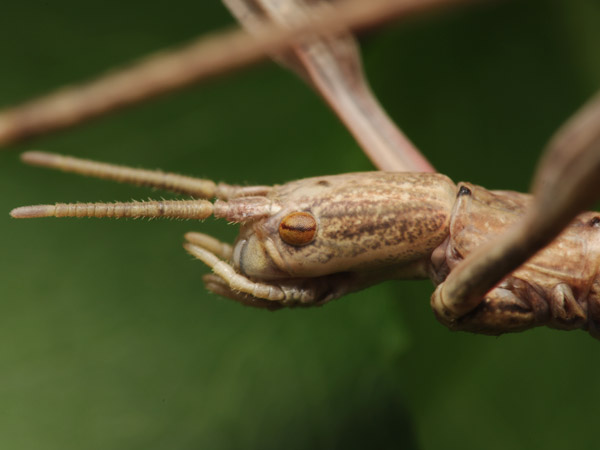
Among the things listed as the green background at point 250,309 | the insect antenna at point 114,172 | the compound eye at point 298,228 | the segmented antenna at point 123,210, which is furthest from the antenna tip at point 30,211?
the green background at point 250,309

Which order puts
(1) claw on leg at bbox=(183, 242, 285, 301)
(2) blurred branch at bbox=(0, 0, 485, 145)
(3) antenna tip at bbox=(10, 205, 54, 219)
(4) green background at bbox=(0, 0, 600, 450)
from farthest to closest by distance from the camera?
(4) green background at bbox=(0, 0, 600, 450), (1) claw on leg at bbox=(183, 242, 285, 301), (3) antenna tip at bbox=(10, 205, 54, 219), (2) blurred branch at bbox=(0, 0, 485, 145)

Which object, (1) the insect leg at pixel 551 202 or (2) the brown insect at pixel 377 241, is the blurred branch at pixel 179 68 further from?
(2) the brown insect at pixel 377 241

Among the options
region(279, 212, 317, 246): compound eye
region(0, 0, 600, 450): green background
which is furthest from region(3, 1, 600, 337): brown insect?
region(0, 0, 600, 450): green background

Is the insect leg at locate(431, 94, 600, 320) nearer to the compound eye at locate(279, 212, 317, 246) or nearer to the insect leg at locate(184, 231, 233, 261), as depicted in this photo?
the compound eye at locate(279, 212, 317, 246)

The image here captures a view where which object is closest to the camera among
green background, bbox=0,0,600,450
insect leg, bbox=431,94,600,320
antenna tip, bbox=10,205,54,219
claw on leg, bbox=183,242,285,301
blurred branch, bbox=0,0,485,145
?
blurred branch, bbox=0,0,485,145

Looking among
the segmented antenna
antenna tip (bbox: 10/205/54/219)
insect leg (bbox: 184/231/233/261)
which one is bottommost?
insect leg (bbox: 184/231/233/261)

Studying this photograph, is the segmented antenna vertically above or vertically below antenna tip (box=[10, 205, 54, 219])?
below

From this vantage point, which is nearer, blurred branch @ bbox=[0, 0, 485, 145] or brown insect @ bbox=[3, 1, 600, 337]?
blurred branch @ bbox=[0, 0, 485, 145]

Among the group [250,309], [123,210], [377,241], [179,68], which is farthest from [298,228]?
[250,309]
